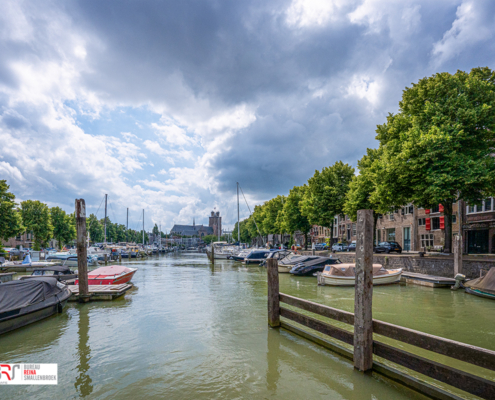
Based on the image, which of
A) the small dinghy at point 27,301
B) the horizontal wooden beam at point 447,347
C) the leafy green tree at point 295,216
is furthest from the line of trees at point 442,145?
the leafy green tree at point 295,216

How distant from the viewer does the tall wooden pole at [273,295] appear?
1039 cm

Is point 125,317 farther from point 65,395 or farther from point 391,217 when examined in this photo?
point 391,217

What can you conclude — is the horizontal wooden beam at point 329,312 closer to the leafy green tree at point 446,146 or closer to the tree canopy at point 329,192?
the leafy green tree at point 446,146

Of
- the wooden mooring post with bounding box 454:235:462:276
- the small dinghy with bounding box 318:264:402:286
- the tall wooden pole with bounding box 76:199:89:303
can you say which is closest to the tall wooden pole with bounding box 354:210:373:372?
the tall wooden pole with bounding box 76:199:89:303

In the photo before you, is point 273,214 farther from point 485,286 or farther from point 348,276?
point 485,286

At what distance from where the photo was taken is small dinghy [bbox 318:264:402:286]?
2177 centimetres

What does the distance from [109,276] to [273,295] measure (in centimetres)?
1470

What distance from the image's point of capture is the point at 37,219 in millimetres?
58156

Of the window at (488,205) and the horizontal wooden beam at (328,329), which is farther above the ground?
the window at (488,205)

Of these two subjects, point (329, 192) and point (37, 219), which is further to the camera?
point (37, 219)

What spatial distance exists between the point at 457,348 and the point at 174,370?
592cm

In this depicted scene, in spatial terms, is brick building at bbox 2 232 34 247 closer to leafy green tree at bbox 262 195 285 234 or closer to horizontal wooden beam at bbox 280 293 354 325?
leafy green tree at bbox 262 195 285 234

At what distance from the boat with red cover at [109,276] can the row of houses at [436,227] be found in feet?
74.9

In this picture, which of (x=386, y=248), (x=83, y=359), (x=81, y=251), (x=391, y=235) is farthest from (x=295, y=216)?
(x=83, y=359)
